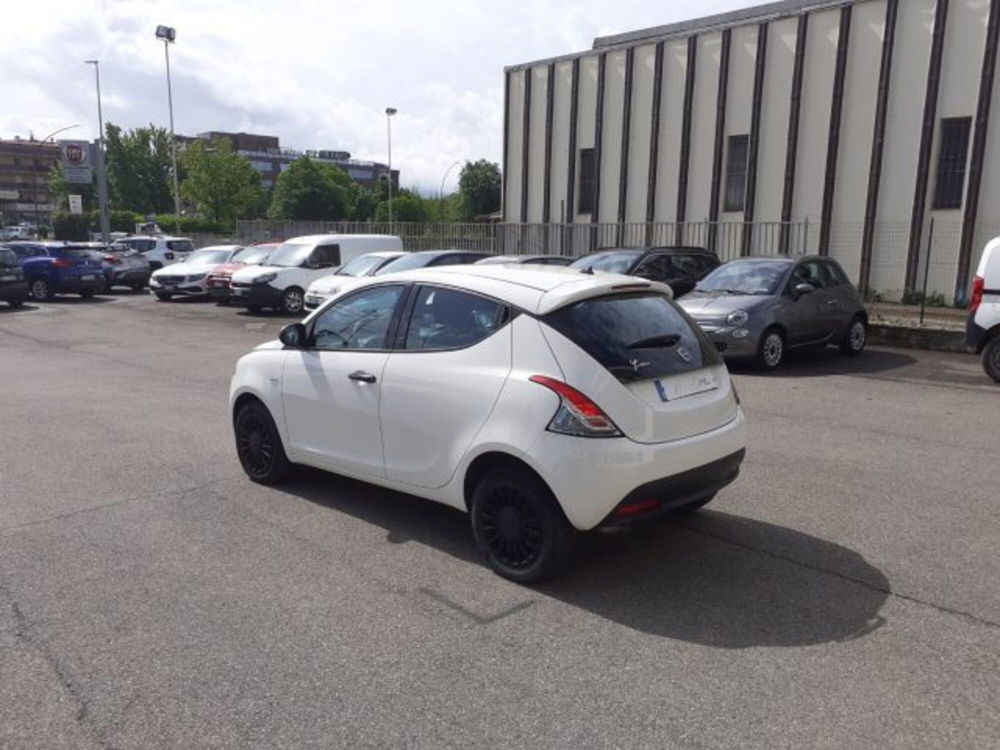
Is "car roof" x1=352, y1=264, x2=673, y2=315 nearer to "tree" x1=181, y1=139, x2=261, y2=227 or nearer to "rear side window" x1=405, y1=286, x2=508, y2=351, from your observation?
"rear side window" x1=405, y1=286, x2=508, y2=351

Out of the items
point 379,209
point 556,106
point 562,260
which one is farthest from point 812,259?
→ point 379,209

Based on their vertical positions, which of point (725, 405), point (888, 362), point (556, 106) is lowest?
point (888, 362)

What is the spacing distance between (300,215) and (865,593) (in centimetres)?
7990

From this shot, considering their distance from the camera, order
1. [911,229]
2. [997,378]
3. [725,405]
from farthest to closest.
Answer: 1. [911,229]
2. [997,378]
3. [725,405]

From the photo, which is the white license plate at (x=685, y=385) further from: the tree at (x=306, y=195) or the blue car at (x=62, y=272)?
the tree at (x=306, y=195)

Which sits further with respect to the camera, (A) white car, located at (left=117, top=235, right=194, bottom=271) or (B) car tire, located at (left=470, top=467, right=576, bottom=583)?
(A) white car, located at (left=117, top=235, right=194, bottom=271)

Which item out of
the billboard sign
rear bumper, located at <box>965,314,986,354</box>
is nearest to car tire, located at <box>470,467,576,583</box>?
rear bumper, located at <box>965,314,986,354</box>

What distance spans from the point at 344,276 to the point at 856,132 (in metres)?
13.3

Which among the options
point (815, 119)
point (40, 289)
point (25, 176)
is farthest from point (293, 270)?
point (25, 176)

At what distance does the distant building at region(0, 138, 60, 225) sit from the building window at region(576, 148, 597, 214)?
119566 mm

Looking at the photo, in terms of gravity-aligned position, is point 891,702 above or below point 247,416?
below

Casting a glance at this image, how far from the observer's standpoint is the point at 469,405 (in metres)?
4.50

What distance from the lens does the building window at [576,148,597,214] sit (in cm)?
2743

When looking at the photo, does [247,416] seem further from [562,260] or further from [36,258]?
[36,258]
